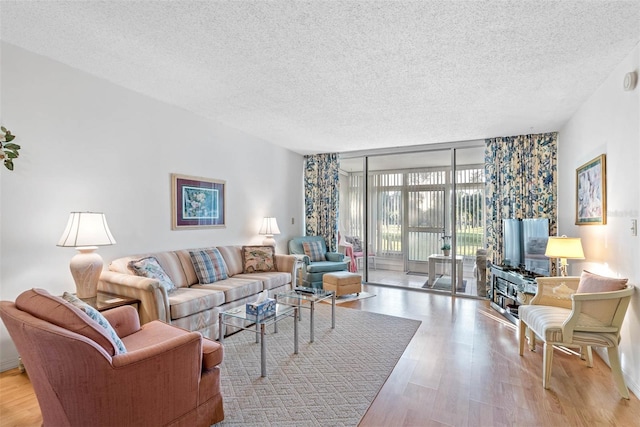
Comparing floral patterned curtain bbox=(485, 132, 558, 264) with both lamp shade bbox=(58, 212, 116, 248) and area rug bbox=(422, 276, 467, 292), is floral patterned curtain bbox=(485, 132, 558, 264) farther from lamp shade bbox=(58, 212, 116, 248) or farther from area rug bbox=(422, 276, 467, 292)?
lamp shade bbox=(58, 212, 116, 248)

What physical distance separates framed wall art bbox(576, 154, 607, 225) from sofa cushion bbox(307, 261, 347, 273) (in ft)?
10.5

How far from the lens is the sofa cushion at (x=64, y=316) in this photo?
143 centimetres

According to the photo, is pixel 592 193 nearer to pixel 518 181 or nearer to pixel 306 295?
pixel 518 181

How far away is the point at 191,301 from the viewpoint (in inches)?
115

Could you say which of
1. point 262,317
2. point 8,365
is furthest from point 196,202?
point 8,365

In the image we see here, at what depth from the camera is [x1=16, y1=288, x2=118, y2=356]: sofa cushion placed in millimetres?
1432

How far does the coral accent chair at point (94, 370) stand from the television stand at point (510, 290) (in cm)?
333

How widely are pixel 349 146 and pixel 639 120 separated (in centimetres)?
371

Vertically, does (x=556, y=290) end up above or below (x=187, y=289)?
above

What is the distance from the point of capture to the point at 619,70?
255 cm

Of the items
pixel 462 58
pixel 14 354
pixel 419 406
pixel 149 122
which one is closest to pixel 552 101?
pixel 462 58

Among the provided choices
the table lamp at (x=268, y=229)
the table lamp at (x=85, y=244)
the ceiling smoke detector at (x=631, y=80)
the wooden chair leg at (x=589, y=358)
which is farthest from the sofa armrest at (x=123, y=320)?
the ceiling smoke detector at (x=631, y=80)

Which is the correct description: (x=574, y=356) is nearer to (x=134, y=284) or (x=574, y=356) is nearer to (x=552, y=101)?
(x=552, y=101)

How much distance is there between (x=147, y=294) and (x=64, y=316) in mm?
1270
